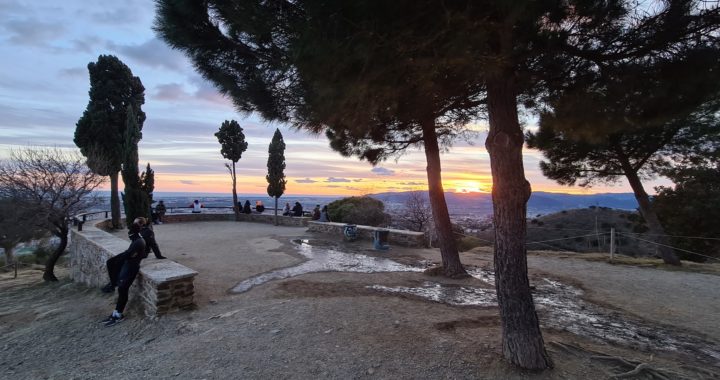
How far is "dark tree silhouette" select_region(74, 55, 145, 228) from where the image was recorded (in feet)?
46.7

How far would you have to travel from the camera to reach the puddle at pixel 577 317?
13.7ft

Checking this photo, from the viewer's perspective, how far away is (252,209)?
2144cm

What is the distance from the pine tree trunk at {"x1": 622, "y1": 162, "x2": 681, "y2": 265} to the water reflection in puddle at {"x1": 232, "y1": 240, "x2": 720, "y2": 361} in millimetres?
5162

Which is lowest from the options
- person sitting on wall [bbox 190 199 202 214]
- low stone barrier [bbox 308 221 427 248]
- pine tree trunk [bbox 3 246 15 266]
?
pine tree trunk [bbox 3 246 15 266]

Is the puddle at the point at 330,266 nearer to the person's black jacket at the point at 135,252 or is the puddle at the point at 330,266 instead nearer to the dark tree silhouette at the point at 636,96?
the person's black jacket at the point at 135,252

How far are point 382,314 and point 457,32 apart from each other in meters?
3.72

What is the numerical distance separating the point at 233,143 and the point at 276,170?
10.7ft

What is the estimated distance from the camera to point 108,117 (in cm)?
1445

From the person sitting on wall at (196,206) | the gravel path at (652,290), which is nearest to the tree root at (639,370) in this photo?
the gravel path at (652,290)

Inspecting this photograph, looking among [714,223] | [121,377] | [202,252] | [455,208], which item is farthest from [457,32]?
[455,208]

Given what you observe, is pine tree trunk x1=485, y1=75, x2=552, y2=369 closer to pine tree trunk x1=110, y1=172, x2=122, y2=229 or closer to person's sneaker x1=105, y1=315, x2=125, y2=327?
person's sneaker x1=105, y1=315, x2=125, y2=327

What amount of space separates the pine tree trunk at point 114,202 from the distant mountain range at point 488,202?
40.6 ft

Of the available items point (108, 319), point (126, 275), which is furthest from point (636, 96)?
point (108, 319)

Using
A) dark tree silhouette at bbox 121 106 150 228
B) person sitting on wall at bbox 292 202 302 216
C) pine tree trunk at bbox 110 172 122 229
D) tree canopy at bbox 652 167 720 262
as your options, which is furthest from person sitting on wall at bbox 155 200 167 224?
tree canopy at bbox 652 167 720 262
